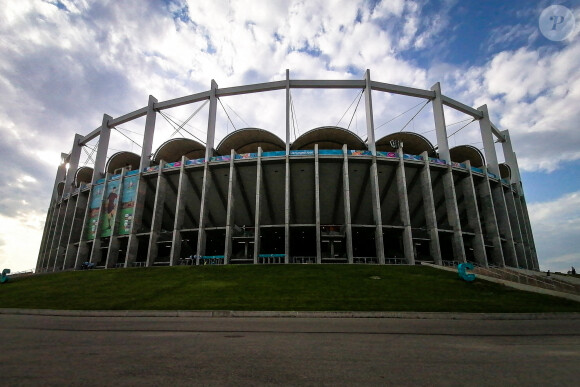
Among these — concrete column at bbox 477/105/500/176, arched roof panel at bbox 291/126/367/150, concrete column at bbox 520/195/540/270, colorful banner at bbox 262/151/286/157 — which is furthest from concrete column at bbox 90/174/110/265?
concrete column at bbox 520/195/540/270

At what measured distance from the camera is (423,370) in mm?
4793

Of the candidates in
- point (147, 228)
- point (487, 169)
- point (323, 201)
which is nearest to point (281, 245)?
point (323, 201)

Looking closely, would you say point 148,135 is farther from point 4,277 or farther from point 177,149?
point 4,277

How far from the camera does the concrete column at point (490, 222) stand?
3703 centimetres

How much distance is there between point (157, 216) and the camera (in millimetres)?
38062

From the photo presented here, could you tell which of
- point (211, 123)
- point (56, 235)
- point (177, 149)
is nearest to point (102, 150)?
point (177, 149)

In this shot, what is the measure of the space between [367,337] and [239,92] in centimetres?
3957

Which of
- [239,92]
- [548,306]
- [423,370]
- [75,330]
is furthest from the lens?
[239,92]

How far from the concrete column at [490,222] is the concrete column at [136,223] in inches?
1785

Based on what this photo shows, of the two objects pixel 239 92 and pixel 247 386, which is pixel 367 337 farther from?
pixel 239 92

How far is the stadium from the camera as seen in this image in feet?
118

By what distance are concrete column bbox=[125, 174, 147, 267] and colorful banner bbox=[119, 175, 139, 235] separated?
1.53ft

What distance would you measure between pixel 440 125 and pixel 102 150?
51.0 metres

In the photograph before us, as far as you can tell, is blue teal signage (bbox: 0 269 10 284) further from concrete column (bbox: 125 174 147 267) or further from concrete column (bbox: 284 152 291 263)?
concrete column (bbox: 284 152 291 263)
